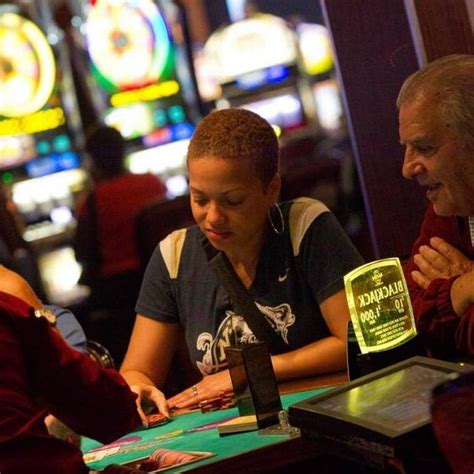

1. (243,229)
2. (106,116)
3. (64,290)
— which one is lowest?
(64,290)

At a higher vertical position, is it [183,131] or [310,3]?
[310,3]

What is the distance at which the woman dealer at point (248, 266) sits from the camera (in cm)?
309

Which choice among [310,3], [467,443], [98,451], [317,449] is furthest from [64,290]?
[467,443]

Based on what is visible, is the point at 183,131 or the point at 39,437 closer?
the point at 39,437

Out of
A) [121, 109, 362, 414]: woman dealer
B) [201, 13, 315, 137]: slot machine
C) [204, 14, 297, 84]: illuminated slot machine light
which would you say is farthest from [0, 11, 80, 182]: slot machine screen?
[121, 109, 362, 414]: woman dealer

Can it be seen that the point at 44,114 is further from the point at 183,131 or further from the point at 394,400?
the point at 394,400

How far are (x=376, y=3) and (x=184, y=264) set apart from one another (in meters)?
1.32

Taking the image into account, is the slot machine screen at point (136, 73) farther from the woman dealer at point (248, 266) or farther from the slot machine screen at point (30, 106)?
the woman dealer at point (248, 266)

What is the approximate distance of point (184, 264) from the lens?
11.0ft

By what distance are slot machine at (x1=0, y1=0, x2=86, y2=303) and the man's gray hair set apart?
215 inches

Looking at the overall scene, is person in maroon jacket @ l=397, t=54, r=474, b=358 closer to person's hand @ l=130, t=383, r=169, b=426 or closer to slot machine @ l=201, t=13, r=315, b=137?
person's hand @ l=130, t=383, r=169, b=426

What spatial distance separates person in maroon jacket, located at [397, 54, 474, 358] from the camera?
2.84 metres

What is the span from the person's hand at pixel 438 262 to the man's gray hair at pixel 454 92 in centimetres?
32

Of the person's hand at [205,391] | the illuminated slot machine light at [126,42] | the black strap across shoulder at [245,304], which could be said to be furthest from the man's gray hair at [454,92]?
the illuminated slot machine light at [126,42]
